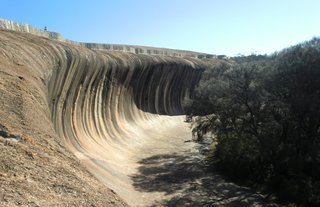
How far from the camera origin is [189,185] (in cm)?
2125

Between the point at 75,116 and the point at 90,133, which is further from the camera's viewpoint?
the point at 90,133

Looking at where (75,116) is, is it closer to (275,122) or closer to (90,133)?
(90,133)

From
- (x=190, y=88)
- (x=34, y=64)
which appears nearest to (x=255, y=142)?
(x=34, y=64)

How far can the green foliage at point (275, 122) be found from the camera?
20672mm

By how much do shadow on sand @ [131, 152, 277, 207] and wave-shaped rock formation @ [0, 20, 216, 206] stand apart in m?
1.06

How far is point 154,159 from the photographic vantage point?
26.8 meters

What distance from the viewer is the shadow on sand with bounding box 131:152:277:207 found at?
19.1 m

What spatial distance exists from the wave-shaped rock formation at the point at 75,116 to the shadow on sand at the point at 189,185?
106 cm

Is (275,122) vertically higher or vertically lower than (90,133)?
higher

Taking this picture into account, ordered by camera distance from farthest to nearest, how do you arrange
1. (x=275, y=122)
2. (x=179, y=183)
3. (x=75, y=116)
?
1. (x=75, y=116)
2. (x=275, y=122)
3. (x=179, y=183)

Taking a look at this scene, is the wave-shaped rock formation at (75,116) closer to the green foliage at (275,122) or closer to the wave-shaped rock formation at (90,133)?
the wave-shaped rock formation at (90,133)

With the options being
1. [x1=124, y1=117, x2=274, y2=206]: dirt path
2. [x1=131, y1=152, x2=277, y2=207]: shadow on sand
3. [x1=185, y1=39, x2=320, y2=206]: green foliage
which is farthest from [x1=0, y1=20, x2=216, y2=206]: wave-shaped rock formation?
[x1=185, y1=39, x2=320, y2=206]: green foliage

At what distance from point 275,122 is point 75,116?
10517 millimetres

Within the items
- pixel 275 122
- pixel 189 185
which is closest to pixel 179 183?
pixel 189 185
